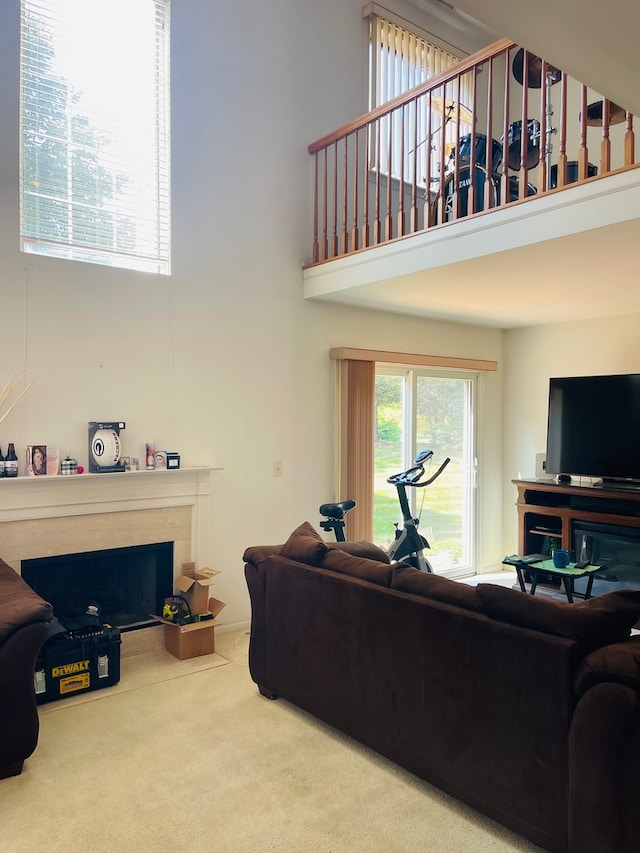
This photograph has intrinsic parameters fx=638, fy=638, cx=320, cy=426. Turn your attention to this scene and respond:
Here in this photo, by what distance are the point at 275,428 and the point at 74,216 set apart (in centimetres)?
190

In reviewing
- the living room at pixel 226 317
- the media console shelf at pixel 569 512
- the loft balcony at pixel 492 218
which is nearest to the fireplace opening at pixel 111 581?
the living room at pixel 226 317

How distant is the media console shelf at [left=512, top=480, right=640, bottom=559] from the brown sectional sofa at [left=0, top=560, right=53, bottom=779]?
3918mm

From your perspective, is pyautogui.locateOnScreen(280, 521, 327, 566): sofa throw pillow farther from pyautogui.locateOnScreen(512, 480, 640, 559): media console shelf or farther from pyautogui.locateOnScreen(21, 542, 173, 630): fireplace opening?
pyautogui.locateOnScreen(512, 480, 640, 559): media console shelf

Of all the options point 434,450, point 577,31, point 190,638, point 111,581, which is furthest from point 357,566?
point 434,450

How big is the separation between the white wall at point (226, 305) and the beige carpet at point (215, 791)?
1418 mm

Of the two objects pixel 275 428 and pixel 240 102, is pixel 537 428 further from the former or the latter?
pixel 240 102

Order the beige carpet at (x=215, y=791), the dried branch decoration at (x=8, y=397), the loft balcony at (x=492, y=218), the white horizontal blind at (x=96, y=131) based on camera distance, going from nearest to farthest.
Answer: the beige carpet at (x=215, y=791) < the loft balcony at (x=492, y=218) < the dried branch decoration at (x=8, y=397) < the white horizontal blind at (x=96, y=131)

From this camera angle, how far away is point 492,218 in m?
3.28

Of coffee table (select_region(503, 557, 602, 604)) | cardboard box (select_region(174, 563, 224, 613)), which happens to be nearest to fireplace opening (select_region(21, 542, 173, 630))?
cardboard box (select_region(174, 563, 224, 613))

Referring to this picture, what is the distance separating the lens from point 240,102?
445 cm

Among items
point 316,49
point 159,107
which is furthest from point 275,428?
point 316,49

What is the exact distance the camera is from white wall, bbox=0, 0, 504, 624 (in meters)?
3.66

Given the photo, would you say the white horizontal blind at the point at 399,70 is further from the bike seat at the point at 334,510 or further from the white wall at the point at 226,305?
the bike seat at the point at 334,510

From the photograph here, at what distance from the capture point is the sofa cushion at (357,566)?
2718 millimetres
